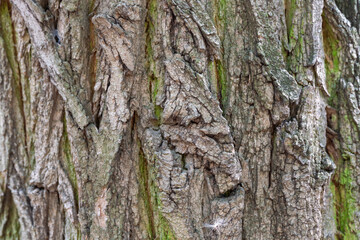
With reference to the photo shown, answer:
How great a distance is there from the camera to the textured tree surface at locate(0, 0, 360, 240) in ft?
3.38

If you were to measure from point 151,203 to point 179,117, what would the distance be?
14.9 inches

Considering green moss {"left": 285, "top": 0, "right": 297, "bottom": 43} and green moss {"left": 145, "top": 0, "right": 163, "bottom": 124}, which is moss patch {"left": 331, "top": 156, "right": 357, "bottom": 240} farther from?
green moss {"left": 145, "top": 0, "right": 163, "bottom": 124}

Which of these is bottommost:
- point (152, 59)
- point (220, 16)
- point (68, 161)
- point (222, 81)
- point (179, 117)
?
point (68, 161)

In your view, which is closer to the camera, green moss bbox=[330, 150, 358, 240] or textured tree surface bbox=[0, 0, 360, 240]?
textured tree surface bbox=[0, 0, 360, 240]

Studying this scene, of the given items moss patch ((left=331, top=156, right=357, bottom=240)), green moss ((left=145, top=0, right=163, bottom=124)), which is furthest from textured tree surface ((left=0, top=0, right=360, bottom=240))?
moss patch ((left=331, top=156, right=357, bottom=240))

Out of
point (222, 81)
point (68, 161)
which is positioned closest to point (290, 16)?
point (222, 81)

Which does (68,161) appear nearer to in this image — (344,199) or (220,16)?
(220,16)

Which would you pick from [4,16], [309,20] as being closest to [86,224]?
[4,16]

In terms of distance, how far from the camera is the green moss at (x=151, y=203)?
106 cm

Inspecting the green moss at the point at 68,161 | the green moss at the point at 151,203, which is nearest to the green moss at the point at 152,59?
the green moss at the point at 151,203

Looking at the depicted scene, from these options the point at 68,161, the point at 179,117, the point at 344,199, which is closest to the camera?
the point at 179,117

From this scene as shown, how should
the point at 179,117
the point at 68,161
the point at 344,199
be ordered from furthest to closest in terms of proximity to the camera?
the point at 344,199 < the point at 68,161 < the point at 179,117

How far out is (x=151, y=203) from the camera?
112 centimetres

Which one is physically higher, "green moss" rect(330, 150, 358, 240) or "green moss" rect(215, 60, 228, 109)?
"green moss" rect(215, 60, 228, 109)
